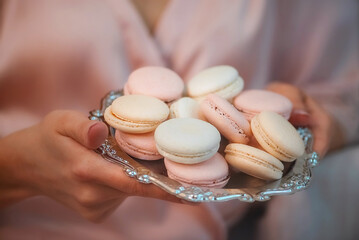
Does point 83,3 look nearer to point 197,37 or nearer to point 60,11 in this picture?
point 60,11

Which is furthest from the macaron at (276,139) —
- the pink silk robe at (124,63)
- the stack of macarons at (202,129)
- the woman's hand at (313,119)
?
the pink silk robe at (124,63)

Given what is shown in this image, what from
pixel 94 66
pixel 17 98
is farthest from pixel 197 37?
pixel 17 98

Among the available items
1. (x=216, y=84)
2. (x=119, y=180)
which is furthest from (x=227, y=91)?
(x=119, y=180)

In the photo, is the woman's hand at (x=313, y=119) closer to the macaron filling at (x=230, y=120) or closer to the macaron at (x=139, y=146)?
the macaron filling at (x=230, y=120)

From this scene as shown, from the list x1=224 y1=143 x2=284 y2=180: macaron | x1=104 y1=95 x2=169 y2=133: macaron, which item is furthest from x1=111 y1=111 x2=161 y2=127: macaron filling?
x1=224 y1=143 x2=284 y2=180: macaron

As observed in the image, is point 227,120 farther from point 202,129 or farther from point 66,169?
point 66,169

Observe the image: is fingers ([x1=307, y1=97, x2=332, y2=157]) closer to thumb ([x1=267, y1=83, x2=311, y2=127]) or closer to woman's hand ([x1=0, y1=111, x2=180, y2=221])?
thumb ([x1=267, y1=83, x2=311, y2=127])
